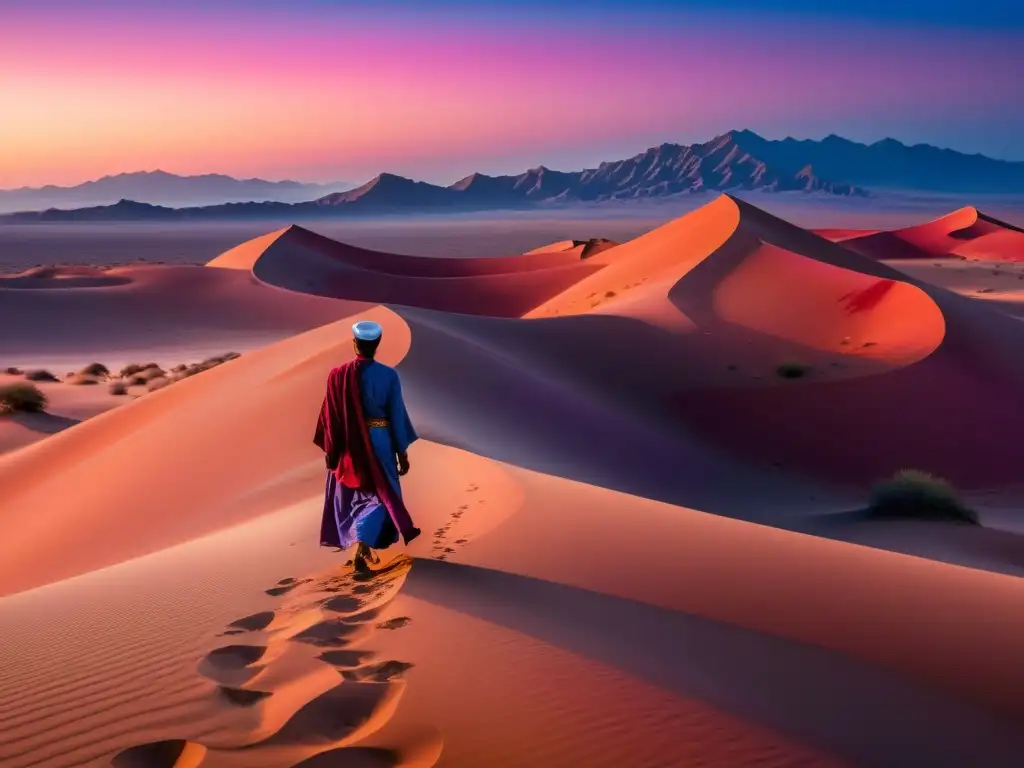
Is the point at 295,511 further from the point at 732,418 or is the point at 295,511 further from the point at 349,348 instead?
the point at 732,418

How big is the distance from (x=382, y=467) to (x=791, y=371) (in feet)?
50.2

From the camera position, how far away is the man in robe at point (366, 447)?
6277 millimetres

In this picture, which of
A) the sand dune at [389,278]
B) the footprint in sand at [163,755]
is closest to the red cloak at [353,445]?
the footprint in sand at [163,755]

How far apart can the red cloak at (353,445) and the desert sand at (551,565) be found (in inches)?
16.0

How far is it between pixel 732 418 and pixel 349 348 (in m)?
7.38

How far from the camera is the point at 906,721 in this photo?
4.10 metres

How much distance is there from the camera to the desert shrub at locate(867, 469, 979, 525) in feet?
40.0

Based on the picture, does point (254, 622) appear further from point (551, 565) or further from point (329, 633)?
point (551, 565)

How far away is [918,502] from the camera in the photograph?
484 inches

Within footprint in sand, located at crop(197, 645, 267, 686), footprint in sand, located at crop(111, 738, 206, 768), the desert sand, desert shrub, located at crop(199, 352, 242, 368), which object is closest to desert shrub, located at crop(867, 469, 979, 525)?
the desert sand

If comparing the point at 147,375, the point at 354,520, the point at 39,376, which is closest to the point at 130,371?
the point at 147,375

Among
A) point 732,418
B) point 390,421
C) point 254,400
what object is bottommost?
point 732,418

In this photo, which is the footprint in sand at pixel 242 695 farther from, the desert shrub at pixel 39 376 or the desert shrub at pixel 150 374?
the desert shrub at pixel 39 376

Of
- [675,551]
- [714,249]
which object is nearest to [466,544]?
[675,551]
